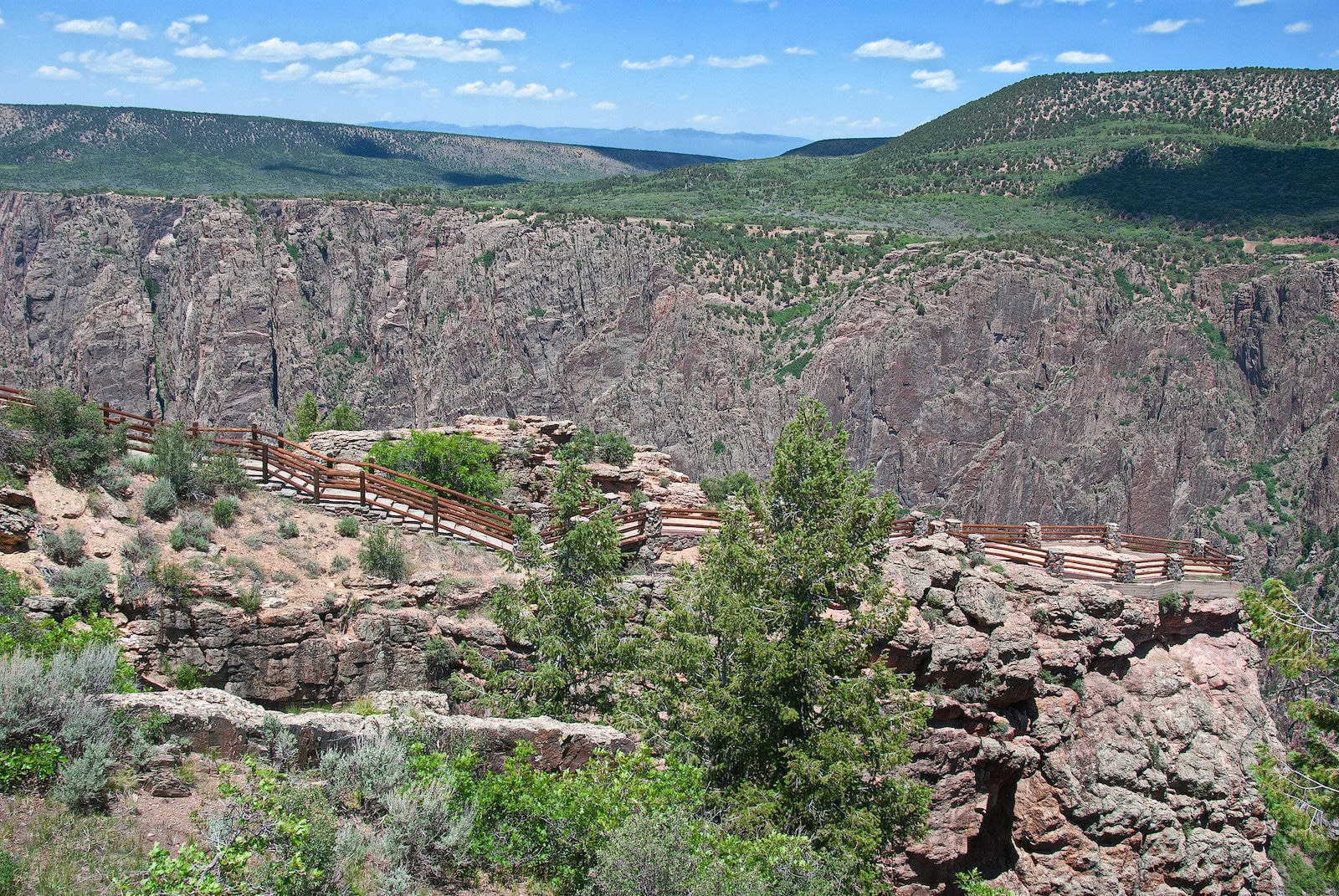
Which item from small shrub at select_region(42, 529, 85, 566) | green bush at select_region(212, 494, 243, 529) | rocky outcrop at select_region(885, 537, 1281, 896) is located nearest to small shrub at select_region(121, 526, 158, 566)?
small shrub at select_region(42, 529, 85, 566)

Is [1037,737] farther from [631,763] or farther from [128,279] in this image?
[128,279]

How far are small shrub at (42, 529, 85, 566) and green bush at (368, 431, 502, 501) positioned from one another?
30.4 feet

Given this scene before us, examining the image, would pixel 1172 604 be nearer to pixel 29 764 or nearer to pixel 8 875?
pixel 29 764

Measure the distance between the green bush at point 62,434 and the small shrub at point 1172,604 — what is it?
73.2 feet

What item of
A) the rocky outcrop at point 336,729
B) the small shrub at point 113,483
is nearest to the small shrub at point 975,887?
the rocky outcrop at point 336,729

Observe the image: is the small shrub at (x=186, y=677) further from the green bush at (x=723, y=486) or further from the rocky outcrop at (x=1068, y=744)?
the green bush at (x=723, y=486)

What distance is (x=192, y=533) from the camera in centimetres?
1594

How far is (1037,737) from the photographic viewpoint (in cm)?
1883

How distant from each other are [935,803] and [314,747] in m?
11.6

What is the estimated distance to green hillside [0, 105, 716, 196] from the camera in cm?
11188

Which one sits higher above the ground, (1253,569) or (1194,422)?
(1194,422)

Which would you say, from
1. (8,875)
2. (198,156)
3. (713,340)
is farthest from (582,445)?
(198,156)

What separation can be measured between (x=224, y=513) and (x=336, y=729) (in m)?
7.77

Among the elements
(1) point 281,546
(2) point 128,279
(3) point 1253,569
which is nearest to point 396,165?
(2) point 128,279
